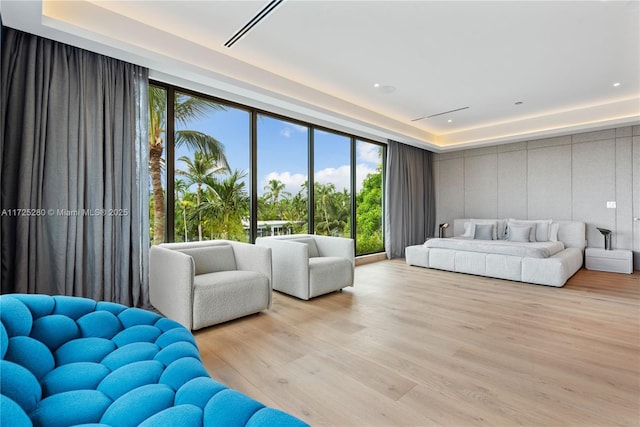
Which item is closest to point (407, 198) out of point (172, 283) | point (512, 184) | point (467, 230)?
point (467, 230)

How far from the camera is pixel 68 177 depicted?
2.67 meters

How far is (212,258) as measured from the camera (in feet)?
10.6

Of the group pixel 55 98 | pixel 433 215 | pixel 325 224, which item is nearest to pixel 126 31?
pixel 55 98

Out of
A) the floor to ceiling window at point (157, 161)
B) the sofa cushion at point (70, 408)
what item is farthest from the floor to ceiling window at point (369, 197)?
the sofa cushion at point (70, 408)

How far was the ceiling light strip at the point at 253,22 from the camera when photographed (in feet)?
8.36

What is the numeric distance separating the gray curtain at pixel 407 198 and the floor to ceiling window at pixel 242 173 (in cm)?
68

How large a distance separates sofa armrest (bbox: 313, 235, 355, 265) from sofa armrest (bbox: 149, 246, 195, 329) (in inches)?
76.8

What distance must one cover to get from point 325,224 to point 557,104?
433 cm

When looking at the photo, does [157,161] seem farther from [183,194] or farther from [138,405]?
[138,405]

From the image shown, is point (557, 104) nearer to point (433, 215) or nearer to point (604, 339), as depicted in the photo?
point (433, 215)

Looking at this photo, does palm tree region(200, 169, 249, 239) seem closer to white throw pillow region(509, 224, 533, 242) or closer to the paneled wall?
white throw pillow region(509, 224, 533, 242)

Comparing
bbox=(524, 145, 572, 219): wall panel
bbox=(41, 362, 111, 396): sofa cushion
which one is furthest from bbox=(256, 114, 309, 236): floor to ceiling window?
bbox=(524, 145, 572, 219): wall panel

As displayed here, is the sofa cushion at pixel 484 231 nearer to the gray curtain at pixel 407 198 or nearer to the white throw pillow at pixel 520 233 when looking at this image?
the white throw pillow at pixel 520 233

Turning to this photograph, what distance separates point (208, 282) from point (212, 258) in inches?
21.9
